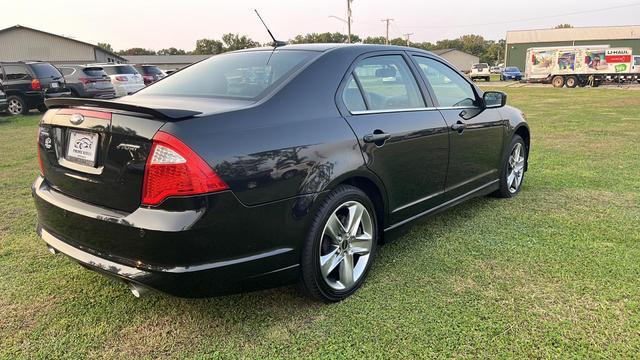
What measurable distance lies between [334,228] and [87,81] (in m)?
14.9

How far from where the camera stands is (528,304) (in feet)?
9.02

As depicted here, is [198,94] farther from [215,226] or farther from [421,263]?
[421,263]

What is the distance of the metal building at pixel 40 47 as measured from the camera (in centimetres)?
4184

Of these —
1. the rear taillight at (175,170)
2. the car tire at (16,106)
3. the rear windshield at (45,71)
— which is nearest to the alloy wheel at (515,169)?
the rear taillight at (175,170)

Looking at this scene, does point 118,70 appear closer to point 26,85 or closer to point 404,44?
point 26,85

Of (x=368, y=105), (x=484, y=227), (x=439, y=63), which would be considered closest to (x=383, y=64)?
(x=368, y=105)

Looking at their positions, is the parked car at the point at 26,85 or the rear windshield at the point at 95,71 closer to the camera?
the parked car at the point at 26,85

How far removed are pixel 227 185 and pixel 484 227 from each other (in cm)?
264

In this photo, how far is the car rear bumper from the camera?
2137mm

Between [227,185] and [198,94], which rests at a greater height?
[198,94]

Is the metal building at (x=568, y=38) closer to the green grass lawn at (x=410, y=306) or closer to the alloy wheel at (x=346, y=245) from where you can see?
the green grass lawn at (x=410, y=306)

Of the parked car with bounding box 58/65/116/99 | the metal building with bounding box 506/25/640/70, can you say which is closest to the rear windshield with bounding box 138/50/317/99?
the parked car with bounding box 58/65/116/99

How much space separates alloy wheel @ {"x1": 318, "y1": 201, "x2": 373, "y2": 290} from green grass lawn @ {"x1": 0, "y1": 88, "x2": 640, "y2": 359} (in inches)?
5.7

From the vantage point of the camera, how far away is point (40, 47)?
4322 centimetres
